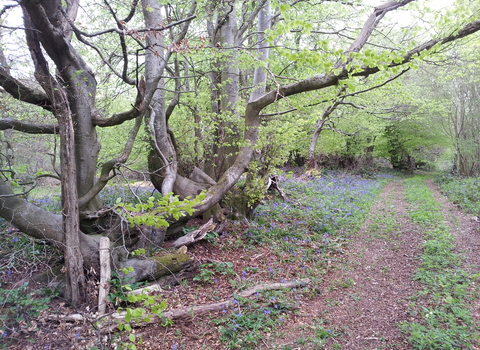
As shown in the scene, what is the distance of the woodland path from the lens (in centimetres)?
364

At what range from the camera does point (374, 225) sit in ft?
27.8

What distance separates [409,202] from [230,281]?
Result: 9.96m

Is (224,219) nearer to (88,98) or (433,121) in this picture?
(88,98)

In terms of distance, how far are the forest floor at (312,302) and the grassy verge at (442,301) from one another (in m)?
0.02

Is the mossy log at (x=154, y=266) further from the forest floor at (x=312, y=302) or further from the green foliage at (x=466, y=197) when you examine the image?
the green foliage at (x=466, y=197)

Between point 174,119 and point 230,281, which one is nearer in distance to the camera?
point 230,281

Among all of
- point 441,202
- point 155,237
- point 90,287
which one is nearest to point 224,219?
point 155,237

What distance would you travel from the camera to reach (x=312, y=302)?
14.8 ft

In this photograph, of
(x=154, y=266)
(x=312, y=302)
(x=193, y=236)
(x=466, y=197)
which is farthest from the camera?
(x=466, y=197)

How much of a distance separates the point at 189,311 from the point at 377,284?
3390 millimetres

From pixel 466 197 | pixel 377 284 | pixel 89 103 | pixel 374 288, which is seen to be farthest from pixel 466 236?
pixel 89 103

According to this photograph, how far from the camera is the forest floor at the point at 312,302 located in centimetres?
340

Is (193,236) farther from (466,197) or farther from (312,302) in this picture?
(466,197)

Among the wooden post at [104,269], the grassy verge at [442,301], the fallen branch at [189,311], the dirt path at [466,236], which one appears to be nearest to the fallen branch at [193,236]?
the wooden post at [104,269]
